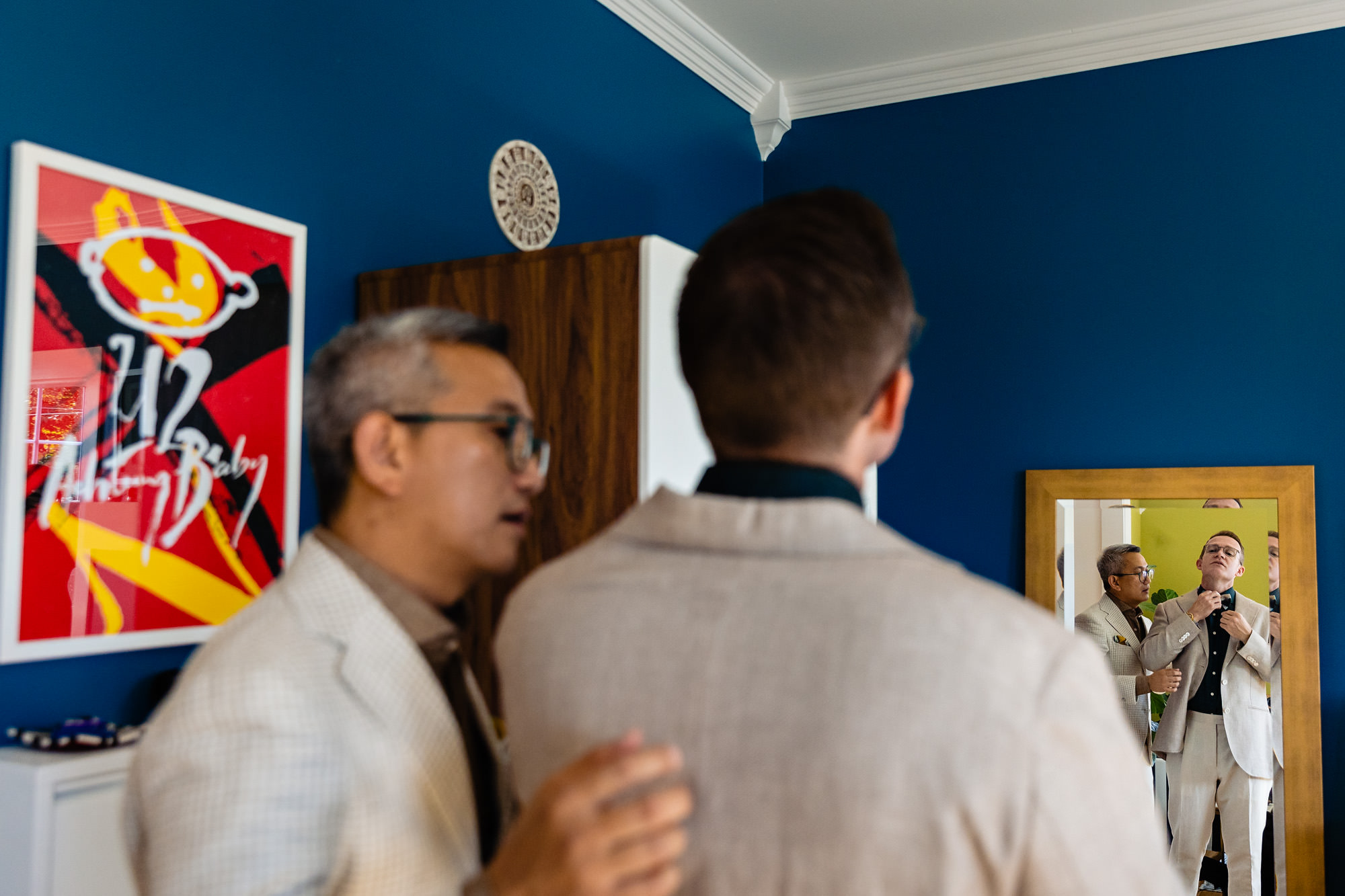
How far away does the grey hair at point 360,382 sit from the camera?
4.26ft

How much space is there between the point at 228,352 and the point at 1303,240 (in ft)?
11.1

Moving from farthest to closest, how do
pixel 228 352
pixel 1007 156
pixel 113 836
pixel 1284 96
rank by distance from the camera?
pixel 1007 156, pixel 1284 96, pixel 228 352, pixel 113 836

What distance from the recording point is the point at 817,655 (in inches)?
30.5

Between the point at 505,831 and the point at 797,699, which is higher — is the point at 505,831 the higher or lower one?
the lower one

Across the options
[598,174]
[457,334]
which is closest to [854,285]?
[457,334]

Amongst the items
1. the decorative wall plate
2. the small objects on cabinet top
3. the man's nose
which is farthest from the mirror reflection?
the small objects on cabinet top

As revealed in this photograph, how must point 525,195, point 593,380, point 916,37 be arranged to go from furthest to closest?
point 916,37 → point 525,195 → point 593,380

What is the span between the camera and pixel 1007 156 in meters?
4.13

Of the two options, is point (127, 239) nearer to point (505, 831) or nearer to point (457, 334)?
point (457, 334)

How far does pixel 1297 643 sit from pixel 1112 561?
61cm

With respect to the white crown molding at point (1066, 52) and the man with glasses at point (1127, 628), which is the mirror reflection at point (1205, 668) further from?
the white crown molding at point (1066, 52)

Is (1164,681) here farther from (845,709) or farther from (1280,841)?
(845,709)

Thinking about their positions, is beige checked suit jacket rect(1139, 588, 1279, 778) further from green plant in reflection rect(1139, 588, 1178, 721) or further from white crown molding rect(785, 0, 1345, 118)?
white crown molding rect(785, 0, 1345, 118)

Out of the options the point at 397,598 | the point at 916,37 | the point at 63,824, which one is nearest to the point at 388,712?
the point at 397,598
